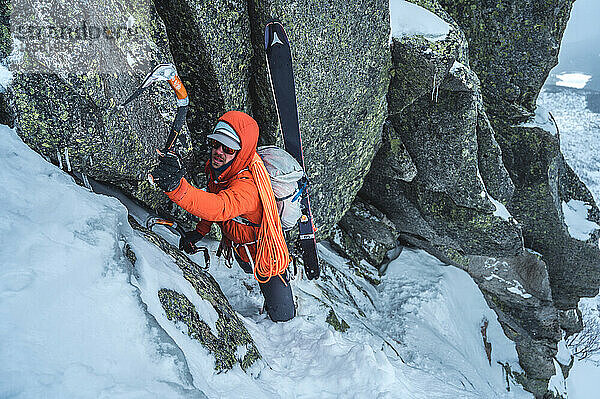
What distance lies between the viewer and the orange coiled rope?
418cm

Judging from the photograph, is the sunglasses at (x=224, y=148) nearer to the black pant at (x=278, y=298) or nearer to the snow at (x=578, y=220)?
the black pant at (x=278, y=298)

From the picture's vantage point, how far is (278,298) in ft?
16.5

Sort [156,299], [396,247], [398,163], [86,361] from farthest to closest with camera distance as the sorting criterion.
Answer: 1. [396,247]
2. [398,163]
3. [156,299]
4. [86,361]

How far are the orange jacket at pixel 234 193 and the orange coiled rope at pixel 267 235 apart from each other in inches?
2.8

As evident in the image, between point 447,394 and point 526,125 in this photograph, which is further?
point 526,125

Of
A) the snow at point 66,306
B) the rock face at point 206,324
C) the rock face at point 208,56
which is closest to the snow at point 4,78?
the snow at point 66,306

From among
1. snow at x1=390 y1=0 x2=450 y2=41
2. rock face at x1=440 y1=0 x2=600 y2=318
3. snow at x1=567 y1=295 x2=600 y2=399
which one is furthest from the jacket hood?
snow at x1=567 y1=295 x2=600 y2=399

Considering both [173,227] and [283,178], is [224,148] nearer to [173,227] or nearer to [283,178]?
[283,178]

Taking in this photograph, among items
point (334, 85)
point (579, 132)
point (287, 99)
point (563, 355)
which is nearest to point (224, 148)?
point (287, 99)

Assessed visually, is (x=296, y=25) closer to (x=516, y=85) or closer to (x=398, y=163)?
(x=398, y=163)

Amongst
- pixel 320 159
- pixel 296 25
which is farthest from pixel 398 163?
pixel 296 25

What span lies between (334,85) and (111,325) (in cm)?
512

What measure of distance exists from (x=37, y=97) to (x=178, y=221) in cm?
245

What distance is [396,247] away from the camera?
12086 millimetres
